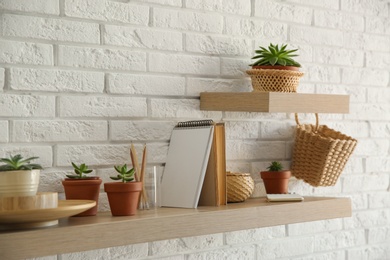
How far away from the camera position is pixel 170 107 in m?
2.26

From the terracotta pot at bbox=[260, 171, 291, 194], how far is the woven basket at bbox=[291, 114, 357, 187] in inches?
5.5

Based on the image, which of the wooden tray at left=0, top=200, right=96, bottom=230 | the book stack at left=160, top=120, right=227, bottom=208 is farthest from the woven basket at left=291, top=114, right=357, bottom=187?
A: the wooden tray at left=0, top=200, right=96, bottom=230

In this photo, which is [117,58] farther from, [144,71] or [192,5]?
[192,5]

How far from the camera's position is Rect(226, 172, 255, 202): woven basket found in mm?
2256

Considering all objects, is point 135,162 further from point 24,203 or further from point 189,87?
point 24,203

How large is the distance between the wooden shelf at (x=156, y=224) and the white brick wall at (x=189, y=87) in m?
0.20

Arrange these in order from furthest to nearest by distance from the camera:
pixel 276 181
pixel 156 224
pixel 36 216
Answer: pixel 276 181
pixel 156 224
pixel 36 216

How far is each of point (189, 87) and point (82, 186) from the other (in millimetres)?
540

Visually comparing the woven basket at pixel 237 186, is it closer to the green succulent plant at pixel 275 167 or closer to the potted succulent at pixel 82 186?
the green succulent plant at pixel 275 167

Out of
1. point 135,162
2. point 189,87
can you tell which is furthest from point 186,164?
point 189,87

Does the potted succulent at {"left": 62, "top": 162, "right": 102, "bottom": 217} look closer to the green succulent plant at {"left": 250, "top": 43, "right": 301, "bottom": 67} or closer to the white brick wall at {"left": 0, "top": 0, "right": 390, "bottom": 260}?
the white brick wall at {"left": 0, "top": 0, "right": 390, "bottom": 260}

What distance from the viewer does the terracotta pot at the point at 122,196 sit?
1938 millimetres

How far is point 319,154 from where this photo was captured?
8.09 feet

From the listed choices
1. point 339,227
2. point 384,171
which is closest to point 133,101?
point 339,227
